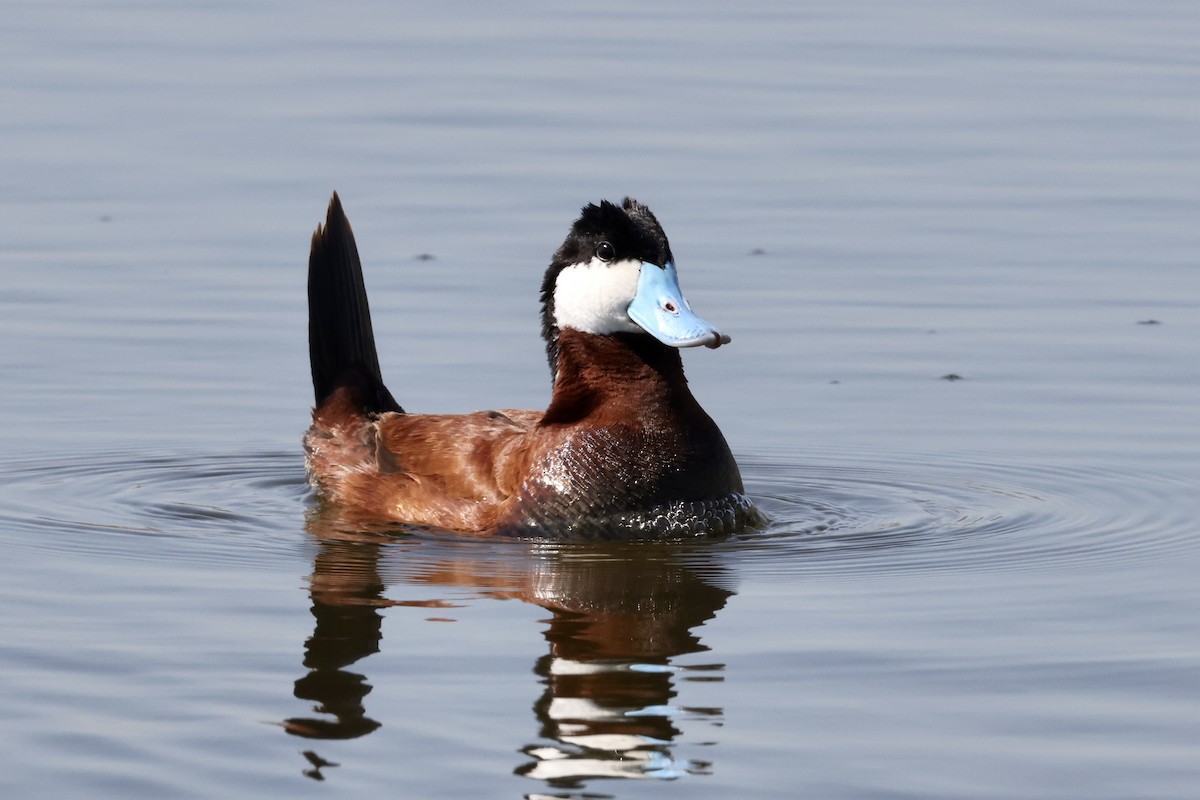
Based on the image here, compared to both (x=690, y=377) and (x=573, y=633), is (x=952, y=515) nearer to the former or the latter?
(x=573, y=633)

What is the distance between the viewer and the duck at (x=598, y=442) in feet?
24.8

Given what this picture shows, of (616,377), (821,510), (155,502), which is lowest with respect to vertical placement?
(155,502)

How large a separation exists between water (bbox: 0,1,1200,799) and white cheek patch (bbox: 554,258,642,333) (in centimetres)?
80

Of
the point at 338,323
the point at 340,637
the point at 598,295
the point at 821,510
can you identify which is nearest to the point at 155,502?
the point at 338,323

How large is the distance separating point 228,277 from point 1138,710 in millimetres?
6459

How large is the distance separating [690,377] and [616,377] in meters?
2.15

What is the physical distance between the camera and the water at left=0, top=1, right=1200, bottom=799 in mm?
5230

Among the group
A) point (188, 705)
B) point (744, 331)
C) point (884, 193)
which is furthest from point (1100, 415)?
point (188, 705)

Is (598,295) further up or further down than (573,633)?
further up

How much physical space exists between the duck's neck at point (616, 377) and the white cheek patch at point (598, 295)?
0.04m

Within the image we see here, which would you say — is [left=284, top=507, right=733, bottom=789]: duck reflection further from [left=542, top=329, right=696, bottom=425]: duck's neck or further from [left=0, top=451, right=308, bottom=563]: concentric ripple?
[left=542, top=329, right=696, bottom=425]: duck's neck

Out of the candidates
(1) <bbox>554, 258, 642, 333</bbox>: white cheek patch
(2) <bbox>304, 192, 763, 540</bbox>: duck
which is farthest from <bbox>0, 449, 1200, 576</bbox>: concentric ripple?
(1) <bbox>554, 258, 642, 333</bbox>: white cheek patch

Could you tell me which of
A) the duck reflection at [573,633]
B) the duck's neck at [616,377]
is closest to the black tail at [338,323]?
the duck reflection at [573,633]

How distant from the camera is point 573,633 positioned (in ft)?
20.2
